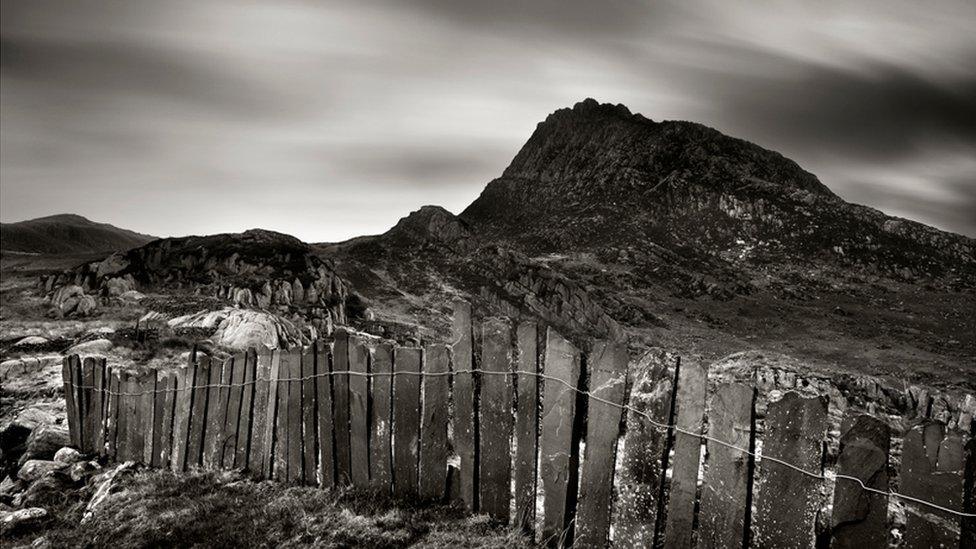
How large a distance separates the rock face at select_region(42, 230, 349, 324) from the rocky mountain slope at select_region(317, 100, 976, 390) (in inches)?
257

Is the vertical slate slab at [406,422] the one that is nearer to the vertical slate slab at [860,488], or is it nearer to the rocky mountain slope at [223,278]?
the vertical slate slab at [860,488]

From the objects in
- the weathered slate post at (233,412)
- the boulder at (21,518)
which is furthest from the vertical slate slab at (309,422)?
the boulder at (21,518)

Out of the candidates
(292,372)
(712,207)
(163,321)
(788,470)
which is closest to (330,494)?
(292,372)

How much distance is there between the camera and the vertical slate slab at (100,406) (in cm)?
879

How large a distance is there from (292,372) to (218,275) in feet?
142

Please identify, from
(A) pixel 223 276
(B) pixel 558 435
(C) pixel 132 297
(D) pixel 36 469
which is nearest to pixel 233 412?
(D) pixel 36 469

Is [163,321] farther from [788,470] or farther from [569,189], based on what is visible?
[569,189]

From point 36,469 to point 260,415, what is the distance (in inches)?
163

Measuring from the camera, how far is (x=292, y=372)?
6285 mm

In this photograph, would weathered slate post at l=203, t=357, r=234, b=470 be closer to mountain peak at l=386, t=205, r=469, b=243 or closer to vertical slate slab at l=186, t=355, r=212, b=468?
vertical slate slab at l=186, t=355, r=212, b=468

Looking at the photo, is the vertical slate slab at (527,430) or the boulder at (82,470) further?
the boulder at (82,470)

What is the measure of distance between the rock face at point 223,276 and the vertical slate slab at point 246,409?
28286 millimetres

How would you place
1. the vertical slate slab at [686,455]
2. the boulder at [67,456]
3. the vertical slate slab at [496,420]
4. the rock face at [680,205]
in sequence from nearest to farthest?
the vertical slate slab at [686,455]
the vertical slate slab at [496,420]
the boulder at [67,456]
the rock face at [680,205]

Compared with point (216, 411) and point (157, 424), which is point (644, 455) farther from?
A: point (157, 424)
